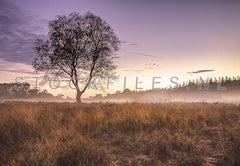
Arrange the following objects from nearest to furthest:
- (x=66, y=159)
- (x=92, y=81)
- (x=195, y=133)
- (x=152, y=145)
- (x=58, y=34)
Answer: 1. (x=66, y=159)
2. (x=152, y=145)
3. (x=195, y=133)
4. (x=58, y=34)
5. (x=92, y=81)

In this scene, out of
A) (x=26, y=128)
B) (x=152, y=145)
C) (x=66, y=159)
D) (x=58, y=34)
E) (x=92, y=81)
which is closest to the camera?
(x=66, y=159)

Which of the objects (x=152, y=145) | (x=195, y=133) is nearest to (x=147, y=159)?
(x=152, y=145)

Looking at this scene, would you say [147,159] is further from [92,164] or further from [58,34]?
[58,34]

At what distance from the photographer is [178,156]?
11.1 feet

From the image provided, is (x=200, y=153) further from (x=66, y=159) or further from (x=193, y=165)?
(x=66, y=159)

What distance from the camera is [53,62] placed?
20.8 m

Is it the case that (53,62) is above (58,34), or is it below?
below

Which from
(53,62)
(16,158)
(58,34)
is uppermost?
(58,34)

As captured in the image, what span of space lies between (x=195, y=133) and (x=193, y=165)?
1.87m

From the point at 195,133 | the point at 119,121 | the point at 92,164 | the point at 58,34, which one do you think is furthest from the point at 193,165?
the point at 58,34

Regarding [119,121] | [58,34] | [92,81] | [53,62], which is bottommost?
[119,121]

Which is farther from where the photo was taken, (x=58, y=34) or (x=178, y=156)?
(x=58, y=34)

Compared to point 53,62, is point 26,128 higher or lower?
lower

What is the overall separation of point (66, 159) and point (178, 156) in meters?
2.60
